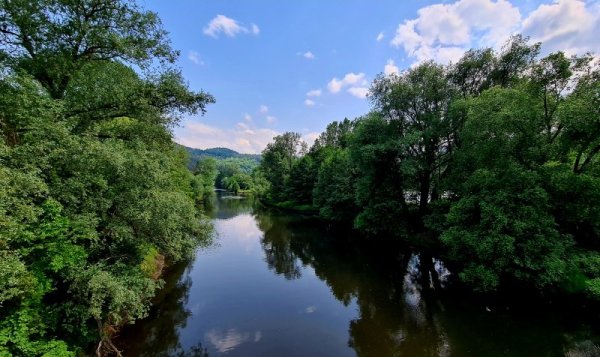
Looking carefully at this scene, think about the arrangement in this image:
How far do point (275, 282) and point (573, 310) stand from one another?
16310 mm

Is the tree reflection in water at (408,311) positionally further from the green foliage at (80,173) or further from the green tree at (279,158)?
the green tree at (279,158)

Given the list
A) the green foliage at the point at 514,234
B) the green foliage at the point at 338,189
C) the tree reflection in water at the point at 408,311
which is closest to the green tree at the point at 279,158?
the green foliage at the point at 338,189

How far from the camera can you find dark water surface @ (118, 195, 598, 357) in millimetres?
11812

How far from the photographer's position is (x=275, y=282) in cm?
1972

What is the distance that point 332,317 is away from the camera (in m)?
14.6

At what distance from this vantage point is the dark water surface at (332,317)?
38.8 feet

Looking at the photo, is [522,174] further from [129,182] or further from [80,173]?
[80,173]

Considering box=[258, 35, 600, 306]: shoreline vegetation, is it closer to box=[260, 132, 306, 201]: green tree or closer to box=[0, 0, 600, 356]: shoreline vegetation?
box=[0, 0, 600, 356]: shoreline vegetation

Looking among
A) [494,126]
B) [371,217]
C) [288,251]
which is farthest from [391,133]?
[288,251]

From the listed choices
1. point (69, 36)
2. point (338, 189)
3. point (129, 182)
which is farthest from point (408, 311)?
Answer: point (338, 189)

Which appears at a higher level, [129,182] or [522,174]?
[522,174]

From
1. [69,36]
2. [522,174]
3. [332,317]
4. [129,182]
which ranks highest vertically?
[69,36]

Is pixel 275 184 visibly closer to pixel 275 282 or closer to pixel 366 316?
pixel 275 282

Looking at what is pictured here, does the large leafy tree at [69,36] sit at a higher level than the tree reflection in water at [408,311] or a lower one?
higher
